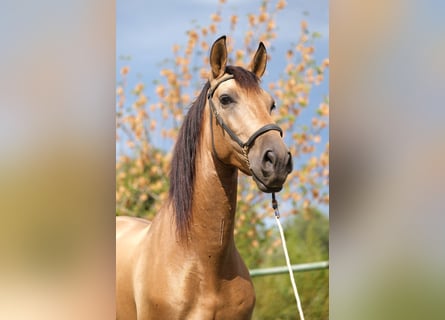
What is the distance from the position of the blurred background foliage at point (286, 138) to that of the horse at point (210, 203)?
2.81 feet

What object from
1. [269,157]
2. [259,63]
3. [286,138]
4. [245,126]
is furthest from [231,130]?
[286,138]

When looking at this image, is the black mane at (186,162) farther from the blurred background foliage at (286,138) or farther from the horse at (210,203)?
the blurred background foliage at (286,138)

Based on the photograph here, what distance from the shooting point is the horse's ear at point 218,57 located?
2.12 m

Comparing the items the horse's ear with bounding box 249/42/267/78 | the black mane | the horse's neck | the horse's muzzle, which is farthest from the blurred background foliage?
the horse's muzzle

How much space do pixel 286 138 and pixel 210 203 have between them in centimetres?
125

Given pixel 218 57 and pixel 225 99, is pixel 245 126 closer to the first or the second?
pixel 225 99

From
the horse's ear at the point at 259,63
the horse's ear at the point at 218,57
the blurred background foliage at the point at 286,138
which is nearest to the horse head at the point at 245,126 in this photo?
the horse's ear at the point at 218,57

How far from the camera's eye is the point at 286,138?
3279mm

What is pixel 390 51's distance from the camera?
188 centimetres

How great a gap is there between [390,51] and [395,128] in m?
0.26

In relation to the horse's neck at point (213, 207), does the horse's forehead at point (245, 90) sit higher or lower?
higher

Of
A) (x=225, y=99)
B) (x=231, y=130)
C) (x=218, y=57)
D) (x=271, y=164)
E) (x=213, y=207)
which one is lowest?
(x=213, y=207)

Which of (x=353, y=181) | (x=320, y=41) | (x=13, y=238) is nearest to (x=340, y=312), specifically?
(x=353, y=181)

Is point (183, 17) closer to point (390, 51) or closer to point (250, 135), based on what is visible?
point (250, 135)
